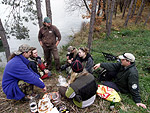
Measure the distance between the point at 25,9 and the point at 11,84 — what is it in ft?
19.0

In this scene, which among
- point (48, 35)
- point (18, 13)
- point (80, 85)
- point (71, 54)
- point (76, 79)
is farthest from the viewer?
point (18, 13)

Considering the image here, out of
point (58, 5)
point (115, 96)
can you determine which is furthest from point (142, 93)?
point (58, 5)

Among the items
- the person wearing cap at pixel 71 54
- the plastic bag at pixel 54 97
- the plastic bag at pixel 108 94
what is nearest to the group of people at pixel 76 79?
the plastic bag at pixel 54 97

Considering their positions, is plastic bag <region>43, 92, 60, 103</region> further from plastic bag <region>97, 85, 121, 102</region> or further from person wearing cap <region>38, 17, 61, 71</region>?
person wearing cap <region>38, 17, 61, 71</region>

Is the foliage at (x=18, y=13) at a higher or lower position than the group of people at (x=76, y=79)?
higher

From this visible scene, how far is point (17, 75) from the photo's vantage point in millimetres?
2266

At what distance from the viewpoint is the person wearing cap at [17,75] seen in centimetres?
222

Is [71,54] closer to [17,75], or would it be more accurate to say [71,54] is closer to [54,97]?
[54,97]

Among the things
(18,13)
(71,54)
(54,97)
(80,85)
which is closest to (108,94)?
(80,85)

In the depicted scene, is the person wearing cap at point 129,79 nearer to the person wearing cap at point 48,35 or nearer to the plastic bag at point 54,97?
the plastic bag at point 54,97

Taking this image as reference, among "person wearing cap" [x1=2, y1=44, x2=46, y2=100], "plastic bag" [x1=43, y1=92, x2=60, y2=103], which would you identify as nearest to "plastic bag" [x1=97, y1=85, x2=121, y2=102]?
"plastic bag" [x1=43, y1=92, x2=60, y2=103]

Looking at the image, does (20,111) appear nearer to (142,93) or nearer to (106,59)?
(142,93)

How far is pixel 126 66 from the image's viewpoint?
2.84m

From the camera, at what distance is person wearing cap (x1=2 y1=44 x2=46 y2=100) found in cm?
222
